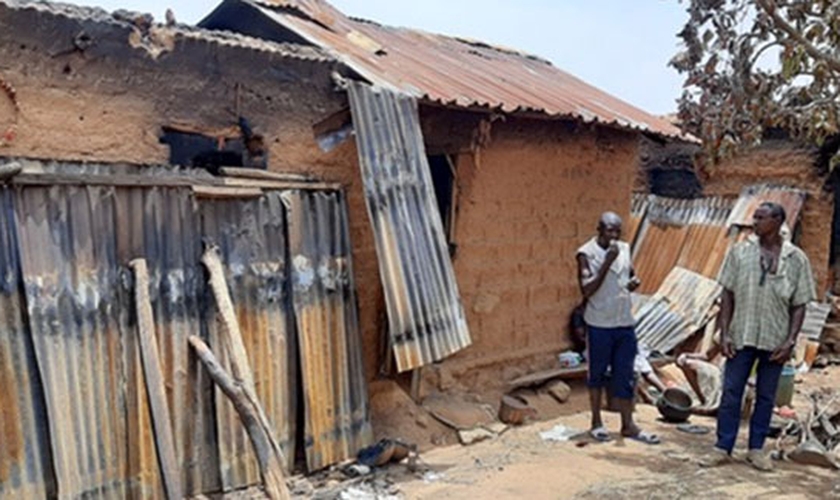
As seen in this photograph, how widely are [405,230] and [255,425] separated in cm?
187

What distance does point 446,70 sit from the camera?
7211 millimetres

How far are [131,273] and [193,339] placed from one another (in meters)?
0.55

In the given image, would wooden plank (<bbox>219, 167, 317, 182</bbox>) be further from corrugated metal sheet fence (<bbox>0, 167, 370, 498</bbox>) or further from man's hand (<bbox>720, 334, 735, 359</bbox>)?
man's hand (<bbox>720, 334, 735, 359</bbox>)

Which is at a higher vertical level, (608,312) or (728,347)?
(608,312)

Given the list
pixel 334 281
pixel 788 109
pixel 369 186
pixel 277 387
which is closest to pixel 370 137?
pixel 369 186

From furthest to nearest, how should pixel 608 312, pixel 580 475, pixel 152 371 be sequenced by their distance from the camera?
pixel 608 312 < pixel 580 475 < pixel 152 371

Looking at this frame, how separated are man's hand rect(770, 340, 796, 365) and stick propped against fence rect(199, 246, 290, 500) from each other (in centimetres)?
342

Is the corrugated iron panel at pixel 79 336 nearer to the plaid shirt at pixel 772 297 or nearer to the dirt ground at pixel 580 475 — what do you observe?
the dirt ground at pixel 580 475

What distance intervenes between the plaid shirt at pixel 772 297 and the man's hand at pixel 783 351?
1.1 inches

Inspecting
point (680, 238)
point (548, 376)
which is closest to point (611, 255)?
point (548, 376)

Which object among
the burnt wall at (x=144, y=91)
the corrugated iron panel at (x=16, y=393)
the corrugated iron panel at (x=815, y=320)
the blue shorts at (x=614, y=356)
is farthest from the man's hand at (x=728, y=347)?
the corrugated iron panel at (x=815, y=320)

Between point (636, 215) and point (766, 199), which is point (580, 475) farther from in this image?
point (636, 215)

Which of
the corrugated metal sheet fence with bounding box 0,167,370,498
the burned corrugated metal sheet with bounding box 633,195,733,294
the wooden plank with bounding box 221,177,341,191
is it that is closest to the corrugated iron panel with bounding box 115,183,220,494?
the corrugated metal sheet fence with bounding box 0,167,370,498

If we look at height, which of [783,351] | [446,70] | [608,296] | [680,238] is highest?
[446,70]
